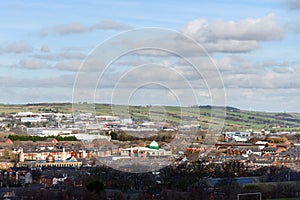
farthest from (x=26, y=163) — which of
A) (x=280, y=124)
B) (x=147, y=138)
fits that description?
(x=280, y=124)

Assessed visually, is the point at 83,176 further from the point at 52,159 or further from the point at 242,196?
the point at 52,159

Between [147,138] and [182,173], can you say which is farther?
[147,138]

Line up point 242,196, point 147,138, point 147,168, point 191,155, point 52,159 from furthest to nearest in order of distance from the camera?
1. point 147,138
2. point 52,159
3. point 191,155
4. point 147,168
5. point 242,196

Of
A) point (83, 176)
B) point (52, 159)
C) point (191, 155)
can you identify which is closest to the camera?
point (83, 176)

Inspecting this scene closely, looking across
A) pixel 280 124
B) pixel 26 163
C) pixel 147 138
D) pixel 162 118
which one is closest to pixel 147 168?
pixel 26 163

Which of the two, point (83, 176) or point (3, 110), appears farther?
point (3, 110)

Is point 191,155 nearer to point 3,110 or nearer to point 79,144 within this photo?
point 79,144
